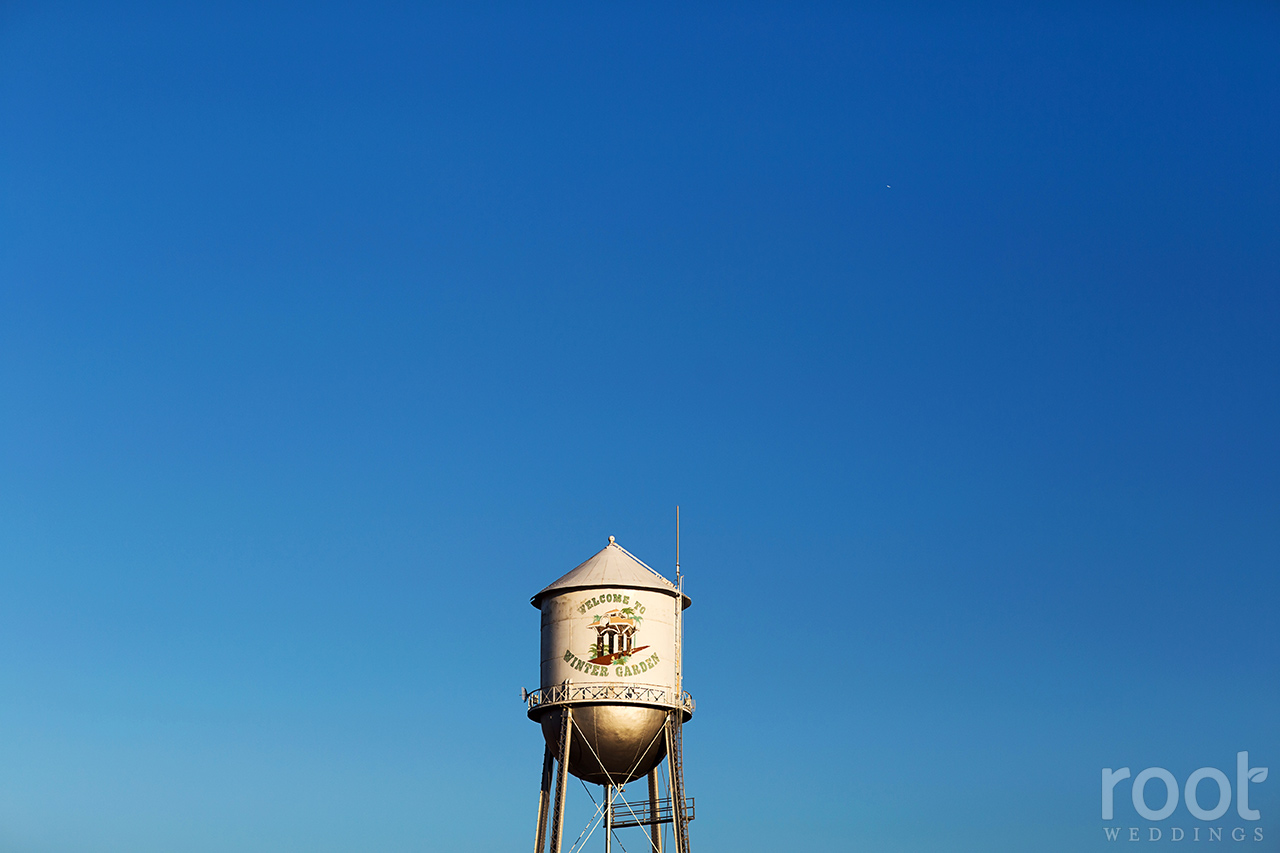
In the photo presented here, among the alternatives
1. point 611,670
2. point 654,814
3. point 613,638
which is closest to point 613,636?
point 613,638

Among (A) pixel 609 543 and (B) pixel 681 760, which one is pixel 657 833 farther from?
(A) pixel 609 543

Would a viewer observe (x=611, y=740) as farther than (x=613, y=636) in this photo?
No

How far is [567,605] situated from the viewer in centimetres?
5369

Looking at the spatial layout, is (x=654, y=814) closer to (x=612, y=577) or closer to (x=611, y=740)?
(x=611, y=740)

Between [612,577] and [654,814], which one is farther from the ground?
[612,577]

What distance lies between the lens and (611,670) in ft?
172

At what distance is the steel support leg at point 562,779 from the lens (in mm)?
51938

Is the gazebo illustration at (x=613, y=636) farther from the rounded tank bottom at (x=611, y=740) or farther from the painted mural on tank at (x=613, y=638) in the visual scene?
the rounded tank bottom at (x=611, y=740)

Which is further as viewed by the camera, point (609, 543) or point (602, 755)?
point (609, 543)

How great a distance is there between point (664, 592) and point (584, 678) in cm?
427

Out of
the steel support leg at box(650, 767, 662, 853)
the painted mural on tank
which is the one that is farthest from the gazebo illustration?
the steel support leg at box(650, 767, 662, 853)

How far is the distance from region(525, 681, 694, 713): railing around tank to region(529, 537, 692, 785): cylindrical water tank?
35mm

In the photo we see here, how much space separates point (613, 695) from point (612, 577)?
419cm

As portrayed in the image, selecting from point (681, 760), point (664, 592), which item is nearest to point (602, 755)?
point (681, 760)
